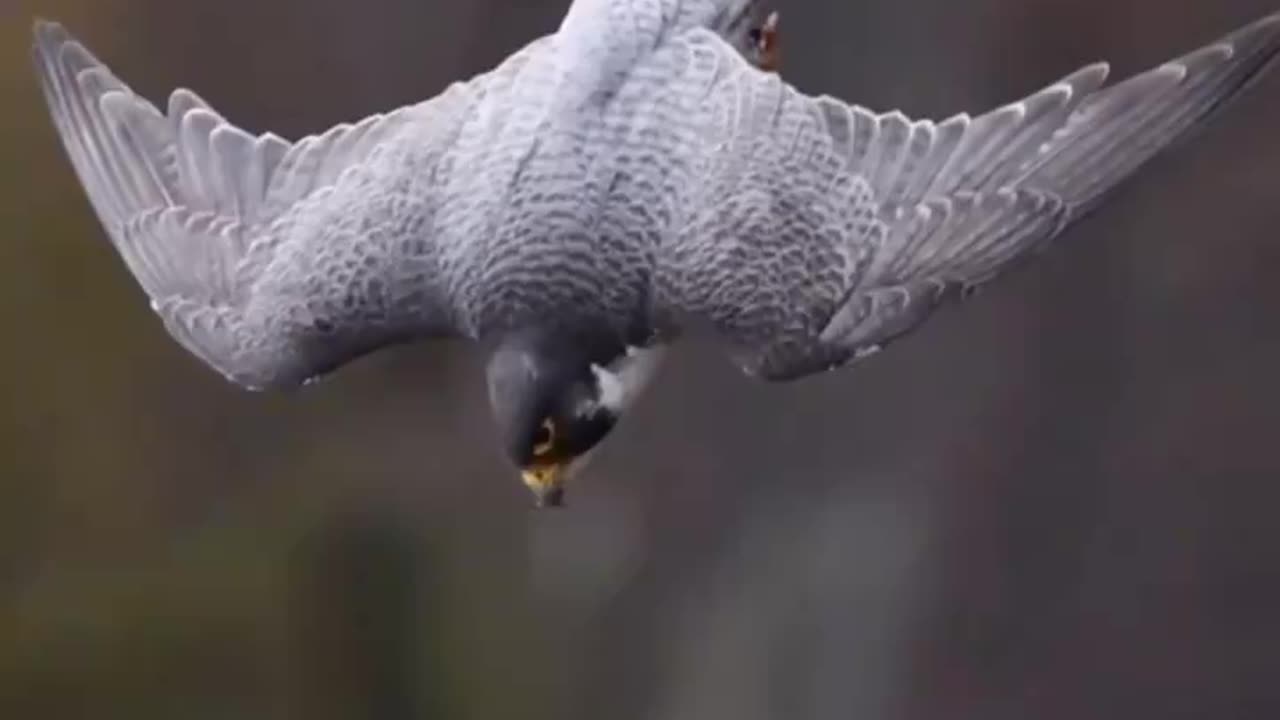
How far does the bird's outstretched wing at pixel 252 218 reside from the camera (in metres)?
0.75

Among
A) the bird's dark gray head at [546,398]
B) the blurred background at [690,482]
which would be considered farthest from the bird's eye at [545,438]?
the blurred background at [690,482]

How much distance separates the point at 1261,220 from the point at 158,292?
64 cm

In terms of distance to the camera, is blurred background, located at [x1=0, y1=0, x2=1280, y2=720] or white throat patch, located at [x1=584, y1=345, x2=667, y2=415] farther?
blurred background, located at [x1=0, y1=0, x2=1280, y2=720]

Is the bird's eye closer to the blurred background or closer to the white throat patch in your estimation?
the white throat patch

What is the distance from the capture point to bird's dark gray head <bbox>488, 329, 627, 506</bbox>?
2.36ft

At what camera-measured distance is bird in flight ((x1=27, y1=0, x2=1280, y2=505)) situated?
71cm

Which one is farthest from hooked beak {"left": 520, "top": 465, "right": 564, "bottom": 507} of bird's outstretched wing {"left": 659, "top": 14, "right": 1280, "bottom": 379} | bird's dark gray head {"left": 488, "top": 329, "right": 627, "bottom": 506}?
bird's outstretched wing {"left": 659, "top": 14, "right": 1280, "bottom": 379}

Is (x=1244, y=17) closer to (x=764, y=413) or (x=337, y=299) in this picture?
(x=764, y=413)

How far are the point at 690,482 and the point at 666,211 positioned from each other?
324 millimetres

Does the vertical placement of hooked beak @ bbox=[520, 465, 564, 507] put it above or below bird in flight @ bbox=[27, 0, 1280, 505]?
below

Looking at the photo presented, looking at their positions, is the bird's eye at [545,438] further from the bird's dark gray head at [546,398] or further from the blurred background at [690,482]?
Result: the blurred background at [690,482]

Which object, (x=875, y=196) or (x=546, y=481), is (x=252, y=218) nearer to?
(x=546, y=481)

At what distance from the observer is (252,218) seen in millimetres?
812

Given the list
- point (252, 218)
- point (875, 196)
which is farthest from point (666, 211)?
point (252, 218)
